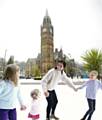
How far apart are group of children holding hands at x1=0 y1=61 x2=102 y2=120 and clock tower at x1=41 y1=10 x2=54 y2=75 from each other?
9800mm

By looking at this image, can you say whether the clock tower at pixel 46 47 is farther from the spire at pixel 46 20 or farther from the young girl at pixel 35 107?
the young girl at pixel 35 107

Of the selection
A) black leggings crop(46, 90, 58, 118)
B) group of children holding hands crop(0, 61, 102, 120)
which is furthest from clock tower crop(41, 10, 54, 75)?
black leggings crop(46, 90, 58, 118)

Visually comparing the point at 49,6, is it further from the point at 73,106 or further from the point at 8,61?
the point at 73,106

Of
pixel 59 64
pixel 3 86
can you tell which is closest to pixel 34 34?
pixel 59 64

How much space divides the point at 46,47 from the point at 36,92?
10.7 metres

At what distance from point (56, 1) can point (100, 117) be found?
335 inches

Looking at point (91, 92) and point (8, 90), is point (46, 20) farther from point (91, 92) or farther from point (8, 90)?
point (8, 90)

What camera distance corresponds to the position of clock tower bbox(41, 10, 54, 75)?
48.2 ft

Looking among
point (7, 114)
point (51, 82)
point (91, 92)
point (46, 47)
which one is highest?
point (46, 47)

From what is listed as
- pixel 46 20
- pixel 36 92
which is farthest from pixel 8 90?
pixel 46 20

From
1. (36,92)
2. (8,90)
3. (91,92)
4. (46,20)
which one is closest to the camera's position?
(8,90)

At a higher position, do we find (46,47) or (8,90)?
(46,47)

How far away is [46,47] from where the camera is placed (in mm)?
14875

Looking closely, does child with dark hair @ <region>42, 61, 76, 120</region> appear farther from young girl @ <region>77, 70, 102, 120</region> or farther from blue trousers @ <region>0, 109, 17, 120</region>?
blue trousers @ <region>0, 109, 17, 120</region>
